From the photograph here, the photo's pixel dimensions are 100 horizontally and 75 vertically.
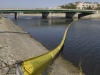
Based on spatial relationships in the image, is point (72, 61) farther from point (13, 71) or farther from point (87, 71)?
point (13, 71)

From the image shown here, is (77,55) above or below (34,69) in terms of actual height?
below

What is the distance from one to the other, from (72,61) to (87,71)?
4.11 m

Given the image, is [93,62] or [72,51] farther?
[72,51]

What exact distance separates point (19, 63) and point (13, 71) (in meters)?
4.75

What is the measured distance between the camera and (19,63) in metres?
8.54

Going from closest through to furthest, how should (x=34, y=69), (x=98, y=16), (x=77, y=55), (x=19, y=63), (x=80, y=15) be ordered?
(x=19, y=63), (x=34, y=69), (x=77, y=55), (x=98, y=16), (x=80, y=15)

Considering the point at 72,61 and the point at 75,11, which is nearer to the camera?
the point at 72,61

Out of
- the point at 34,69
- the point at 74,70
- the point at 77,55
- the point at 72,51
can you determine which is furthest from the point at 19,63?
the point at 72,51

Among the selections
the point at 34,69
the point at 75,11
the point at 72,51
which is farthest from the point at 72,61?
the point at 75,11

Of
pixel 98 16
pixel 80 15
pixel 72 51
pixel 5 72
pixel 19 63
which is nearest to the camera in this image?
pixel 19 63

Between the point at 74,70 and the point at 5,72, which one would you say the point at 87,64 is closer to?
the point at 74,70

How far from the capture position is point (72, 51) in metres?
30.1

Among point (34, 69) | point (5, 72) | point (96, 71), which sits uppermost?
point (34, 69)

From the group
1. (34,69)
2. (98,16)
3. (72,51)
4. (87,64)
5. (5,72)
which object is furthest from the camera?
(98,16)
